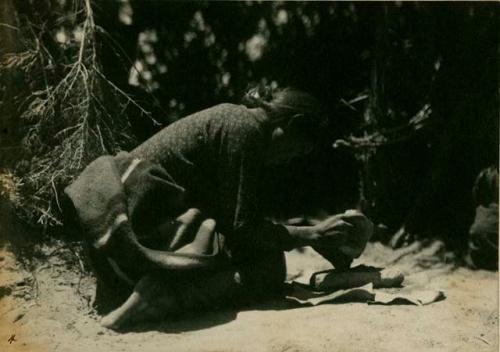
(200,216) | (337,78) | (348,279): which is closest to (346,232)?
(348,279)

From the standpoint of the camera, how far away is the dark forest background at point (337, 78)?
4.08m

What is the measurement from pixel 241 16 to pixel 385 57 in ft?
4.14

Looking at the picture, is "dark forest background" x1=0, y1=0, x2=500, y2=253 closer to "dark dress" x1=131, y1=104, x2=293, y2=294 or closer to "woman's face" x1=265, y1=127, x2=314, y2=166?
"dark dress" x1=131, y1=104, x2=293, y2=294

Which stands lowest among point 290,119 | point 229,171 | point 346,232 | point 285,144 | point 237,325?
point 237,325

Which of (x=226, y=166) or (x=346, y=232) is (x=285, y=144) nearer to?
(x=226, y=166)

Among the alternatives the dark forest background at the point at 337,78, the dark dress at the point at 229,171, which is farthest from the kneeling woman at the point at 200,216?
the dark forest background at the point at 337,78

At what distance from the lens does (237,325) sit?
279cm

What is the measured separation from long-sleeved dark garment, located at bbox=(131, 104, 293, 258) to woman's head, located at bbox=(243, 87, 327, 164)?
0.21ft

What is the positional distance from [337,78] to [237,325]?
316cm

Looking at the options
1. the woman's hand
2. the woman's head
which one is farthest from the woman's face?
the woman's hand

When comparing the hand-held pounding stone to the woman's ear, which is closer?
the woman's ear

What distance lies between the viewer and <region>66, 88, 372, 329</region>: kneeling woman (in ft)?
9.03

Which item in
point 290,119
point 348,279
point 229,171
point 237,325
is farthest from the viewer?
point 348,279

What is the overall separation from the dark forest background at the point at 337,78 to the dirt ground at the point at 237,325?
977 mm
